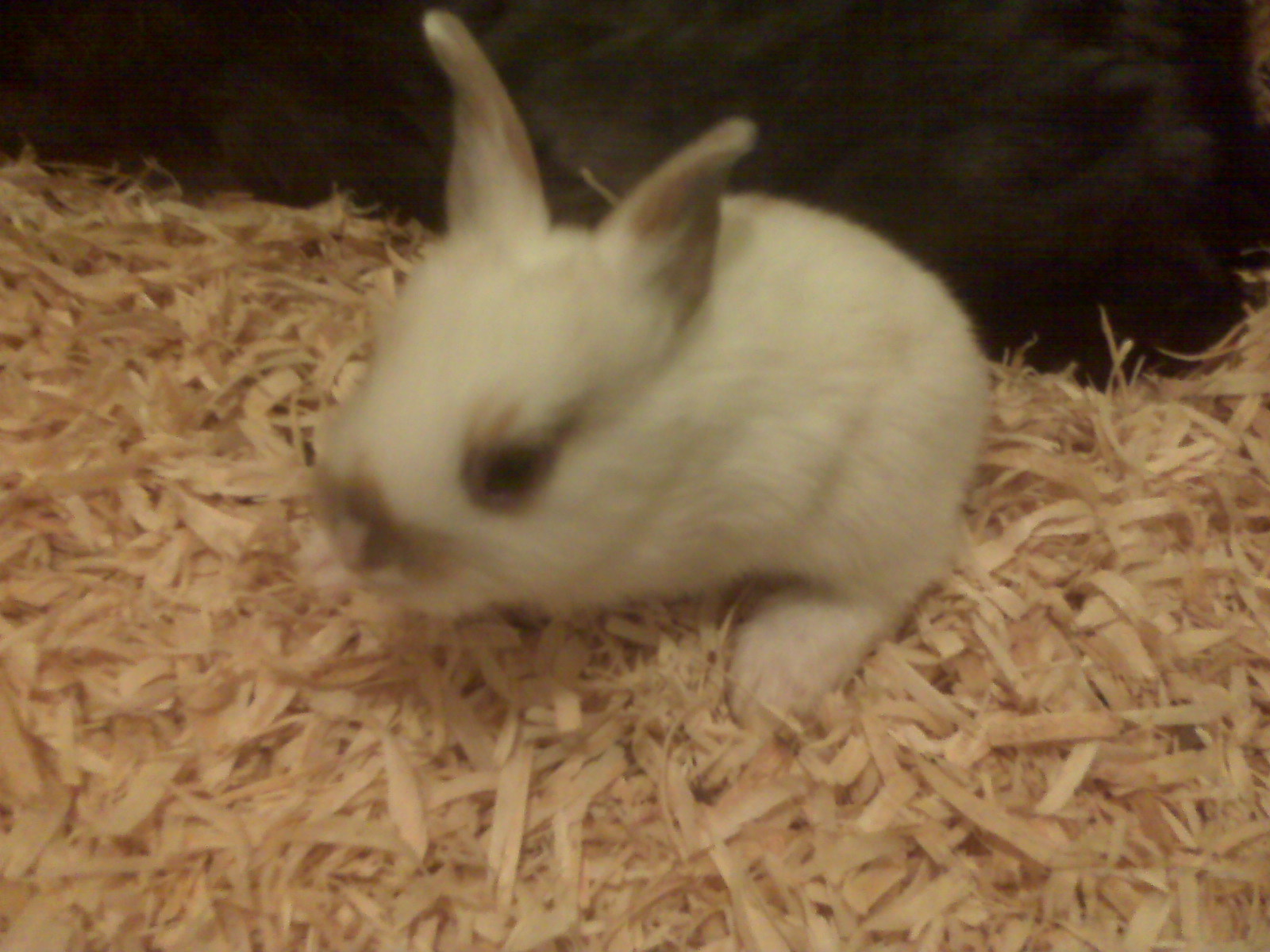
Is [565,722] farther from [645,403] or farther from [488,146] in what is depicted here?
[488,146]

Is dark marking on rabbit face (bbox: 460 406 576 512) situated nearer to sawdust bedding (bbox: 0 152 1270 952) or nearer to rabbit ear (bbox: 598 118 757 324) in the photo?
rabbit ear (bbox: 598 118 757 324)

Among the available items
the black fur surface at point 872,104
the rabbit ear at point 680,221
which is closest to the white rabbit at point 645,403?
the rabbit ear at point 680,221

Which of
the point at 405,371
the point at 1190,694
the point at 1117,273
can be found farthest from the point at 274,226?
the point at 1190,694

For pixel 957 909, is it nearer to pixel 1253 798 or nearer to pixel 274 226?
pixel 1253 798

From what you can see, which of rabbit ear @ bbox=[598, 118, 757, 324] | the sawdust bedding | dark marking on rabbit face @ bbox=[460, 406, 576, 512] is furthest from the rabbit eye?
the sawdust bedding

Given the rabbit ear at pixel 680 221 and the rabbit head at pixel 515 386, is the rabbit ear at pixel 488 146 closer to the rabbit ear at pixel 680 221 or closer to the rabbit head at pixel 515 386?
the rabbit head at pixel 515 386

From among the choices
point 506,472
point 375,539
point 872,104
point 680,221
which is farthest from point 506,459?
point 872,104

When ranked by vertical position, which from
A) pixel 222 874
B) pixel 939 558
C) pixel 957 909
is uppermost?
pixel 222 874
